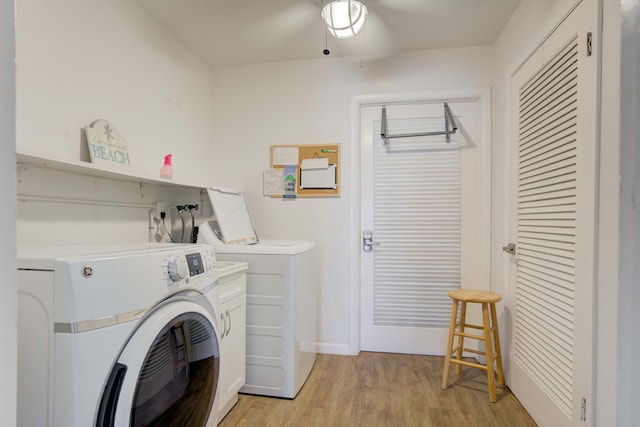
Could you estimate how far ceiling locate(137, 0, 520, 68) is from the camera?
1.92 m

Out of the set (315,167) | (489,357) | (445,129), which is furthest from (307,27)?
(489,357)

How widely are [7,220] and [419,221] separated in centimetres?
238

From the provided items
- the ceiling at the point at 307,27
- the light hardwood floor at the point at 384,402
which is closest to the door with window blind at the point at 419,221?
the light hardwood floor at the point at 384,402

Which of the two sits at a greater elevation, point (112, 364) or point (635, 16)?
point (635, 16)

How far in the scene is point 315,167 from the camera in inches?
102

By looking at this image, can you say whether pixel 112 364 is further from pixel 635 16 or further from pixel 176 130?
pixel 176 130

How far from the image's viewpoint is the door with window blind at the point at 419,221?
96.7 inches

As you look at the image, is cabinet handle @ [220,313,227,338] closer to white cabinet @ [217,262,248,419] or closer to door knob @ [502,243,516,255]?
white cabinet @ [217,262,248,419]

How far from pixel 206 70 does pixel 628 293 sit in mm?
2872

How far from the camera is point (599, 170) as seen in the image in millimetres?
1175

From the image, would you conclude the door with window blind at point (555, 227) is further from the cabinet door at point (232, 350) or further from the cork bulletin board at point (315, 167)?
the cabinet door at point (232, 350)

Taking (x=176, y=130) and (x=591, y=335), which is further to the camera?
(x=176, y=130)

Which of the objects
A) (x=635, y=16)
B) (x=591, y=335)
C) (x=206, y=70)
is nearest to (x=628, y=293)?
(x=635, y=16)

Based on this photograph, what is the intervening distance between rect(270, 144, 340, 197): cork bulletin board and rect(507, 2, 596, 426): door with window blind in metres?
1.21
